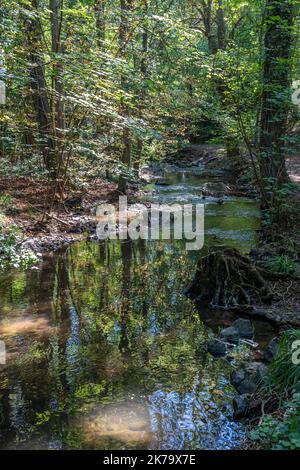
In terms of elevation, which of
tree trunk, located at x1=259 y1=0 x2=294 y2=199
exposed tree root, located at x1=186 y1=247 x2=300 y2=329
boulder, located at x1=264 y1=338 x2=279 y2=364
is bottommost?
boulder, located at x1=264 y1=338 x2=279 y2=364

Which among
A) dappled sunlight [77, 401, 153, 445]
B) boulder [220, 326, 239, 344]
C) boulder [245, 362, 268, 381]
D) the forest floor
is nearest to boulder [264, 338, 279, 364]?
boulder [245, 362, 268, 381]

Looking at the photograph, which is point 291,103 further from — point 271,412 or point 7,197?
point 7,197

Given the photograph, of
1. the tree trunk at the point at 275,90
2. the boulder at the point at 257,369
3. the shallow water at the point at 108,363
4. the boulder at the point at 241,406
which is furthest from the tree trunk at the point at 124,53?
the boulder at the point at 241,406

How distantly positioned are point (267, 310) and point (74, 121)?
845 cm

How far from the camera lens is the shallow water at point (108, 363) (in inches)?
169

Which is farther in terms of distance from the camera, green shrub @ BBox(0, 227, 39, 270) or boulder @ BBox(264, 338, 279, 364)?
green shrub @ BBox(0, 227, 39, 270)

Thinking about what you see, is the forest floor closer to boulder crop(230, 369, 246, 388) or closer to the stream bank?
the stream bank

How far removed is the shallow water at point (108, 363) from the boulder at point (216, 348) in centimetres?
12

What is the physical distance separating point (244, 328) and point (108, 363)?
206cm

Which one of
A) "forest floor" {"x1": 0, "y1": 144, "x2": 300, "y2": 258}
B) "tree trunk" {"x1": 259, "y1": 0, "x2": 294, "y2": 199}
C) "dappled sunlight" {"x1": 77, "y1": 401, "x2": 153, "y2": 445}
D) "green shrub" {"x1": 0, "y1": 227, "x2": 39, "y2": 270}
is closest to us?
"dappled sunlight" {"x1": 77, "y1": 401, "x2": 153, "y2": 445}

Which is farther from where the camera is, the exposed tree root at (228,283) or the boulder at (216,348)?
the exposed tree root at (228,283)

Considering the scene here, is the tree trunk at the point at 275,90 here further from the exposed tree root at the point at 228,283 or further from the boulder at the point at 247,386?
the boulder at the point at 247,386

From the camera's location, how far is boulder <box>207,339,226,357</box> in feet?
19.3

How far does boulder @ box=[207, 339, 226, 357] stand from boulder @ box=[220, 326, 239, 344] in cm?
26
